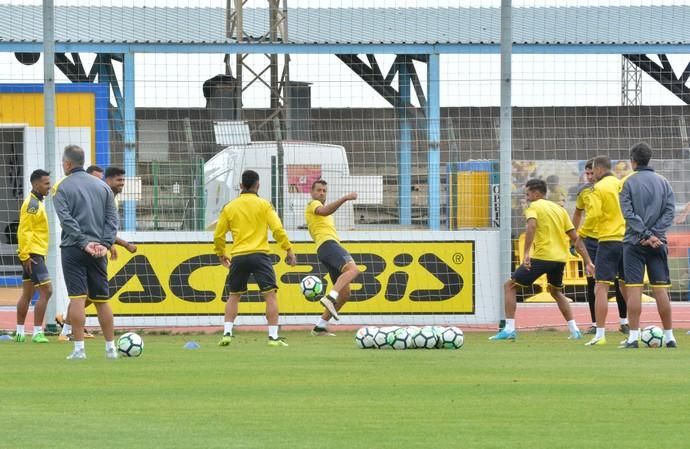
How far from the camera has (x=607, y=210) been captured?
1670 centimetres

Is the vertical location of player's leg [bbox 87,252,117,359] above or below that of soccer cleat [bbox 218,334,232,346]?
above

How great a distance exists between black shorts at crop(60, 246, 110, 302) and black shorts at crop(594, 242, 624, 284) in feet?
18.5

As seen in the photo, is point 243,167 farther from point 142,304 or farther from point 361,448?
point 361,448

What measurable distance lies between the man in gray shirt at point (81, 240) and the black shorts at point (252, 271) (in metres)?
2.59

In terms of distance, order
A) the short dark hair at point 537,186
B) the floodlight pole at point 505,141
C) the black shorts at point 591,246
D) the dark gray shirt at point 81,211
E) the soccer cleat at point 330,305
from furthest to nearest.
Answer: the floodlight pole at point 505,141 < the black shorts at point 591,246 < the soccer cleat at point 330,305 < the short dark hair at point 537,186 < the dark gray shirt at point 81,211

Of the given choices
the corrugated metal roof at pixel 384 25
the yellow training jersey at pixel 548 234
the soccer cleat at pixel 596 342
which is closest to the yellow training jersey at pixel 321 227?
the yellow training jersey at pixel 548 234

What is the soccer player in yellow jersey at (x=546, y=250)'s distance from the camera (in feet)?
55.6

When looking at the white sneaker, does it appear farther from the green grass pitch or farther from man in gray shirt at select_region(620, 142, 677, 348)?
man in gray shirt at select_region(620, 142, 677, 348)

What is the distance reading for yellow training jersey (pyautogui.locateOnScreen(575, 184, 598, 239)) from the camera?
17270 mm

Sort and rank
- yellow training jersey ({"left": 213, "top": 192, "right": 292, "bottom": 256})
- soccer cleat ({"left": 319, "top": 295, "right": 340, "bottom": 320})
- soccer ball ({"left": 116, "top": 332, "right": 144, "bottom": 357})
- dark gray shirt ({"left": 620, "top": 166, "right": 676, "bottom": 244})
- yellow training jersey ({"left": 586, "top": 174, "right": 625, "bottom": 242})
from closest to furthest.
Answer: soccer ball ({"left": 116, "top": 332, "right": 144, "bottom": 357})
dark gray shirt ({"left": 620, "top": 166, "right": 676, "bottom": 244})
yellow training jersey ({"left": 213, "top": 192, "right": 292, "bottom": 256})
yellow training jersey ({"left": 586, "top": 174, "right": 625, "bottom": 242})
soccer cleat ({"left": 319, "top": 295, "right": 340, "bottom": 320})

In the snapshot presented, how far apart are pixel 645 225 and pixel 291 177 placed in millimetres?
9353

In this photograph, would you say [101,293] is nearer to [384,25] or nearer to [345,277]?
[345,277]

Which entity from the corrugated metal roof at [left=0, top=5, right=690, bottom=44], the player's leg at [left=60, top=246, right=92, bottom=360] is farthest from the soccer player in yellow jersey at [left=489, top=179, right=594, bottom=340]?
the corrugated metal roof at [left=0, top=5, right=690, bottom=44]

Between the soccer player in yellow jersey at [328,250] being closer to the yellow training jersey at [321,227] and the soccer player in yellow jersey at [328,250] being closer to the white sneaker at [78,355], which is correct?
the yellow training jersey at [321,227]
